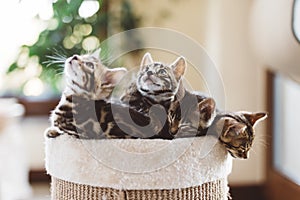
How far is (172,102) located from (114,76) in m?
0.14

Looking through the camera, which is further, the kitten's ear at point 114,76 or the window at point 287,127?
the window at point 287,127

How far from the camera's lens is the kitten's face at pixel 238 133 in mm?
974

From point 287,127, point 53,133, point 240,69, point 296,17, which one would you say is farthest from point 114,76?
point 240,69

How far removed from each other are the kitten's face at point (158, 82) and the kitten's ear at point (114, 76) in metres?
0.06

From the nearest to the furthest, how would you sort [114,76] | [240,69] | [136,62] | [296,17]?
[114,76] → [296,17] → [240,69] → [136,62]

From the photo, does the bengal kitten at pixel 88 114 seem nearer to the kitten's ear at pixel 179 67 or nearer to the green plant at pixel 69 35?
the kitten's ear at pixel 179 67

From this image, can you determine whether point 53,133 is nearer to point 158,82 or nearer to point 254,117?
point 158,82

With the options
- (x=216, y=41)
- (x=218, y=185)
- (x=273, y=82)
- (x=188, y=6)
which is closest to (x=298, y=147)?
(x=273, y=82)

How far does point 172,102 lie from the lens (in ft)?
3.23

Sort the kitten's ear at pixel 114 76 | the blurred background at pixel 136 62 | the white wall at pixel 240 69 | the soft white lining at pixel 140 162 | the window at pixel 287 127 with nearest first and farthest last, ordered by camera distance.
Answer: the soft white lining at pixel 140 162 < the kitten's ear at pixel 114 76 < the window at pixel 287 127 < the blurred background at pixel 136 62 < the white wall at pixel 240 69

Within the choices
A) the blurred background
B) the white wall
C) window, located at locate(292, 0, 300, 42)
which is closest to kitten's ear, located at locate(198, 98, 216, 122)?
window, located at locate(292, 0, 300, 42)

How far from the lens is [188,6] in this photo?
3285 mm

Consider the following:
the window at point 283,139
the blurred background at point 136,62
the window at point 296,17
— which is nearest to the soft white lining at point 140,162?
the window at point 296,17

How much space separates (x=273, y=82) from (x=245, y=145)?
1.97 m
